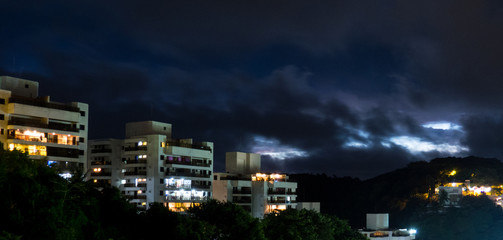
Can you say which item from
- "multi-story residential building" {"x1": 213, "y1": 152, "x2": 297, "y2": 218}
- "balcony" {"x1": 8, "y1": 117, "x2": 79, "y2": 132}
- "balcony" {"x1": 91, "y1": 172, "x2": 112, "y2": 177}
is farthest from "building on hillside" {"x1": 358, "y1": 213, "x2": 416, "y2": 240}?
"balcony" {"x1": 8, "y1": 117, "x2": 79, "y2": 132}

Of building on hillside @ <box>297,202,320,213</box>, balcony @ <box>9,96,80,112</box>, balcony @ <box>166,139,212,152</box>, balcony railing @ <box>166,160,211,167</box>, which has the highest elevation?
balcony @ <box>9,96,80,112</box>

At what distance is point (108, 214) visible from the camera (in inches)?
1800

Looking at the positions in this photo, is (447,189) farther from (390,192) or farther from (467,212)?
(390,192)

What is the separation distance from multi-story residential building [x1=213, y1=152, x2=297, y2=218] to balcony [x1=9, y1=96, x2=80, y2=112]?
32.3m

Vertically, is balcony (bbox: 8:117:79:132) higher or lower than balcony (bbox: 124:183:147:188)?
higher

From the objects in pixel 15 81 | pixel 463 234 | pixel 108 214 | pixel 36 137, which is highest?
pixel 15 81

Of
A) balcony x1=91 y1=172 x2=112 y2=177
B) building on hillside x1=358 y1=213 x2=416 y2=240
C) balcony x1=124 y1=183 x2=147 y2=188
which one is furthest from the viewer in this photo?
building on hillside x1=358 y1=213 x2=416 y2=240

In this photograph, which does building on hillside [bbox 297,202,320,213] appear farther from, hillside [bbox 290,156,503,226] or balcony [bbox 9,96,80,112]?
balcony [bbox 9,96,80,112]

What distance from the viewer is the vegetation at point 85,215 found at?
110ft

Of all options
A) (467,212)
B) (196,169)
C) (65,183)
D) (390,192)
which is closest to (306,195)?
(390,192)

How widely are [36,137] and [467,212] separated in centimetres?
8964

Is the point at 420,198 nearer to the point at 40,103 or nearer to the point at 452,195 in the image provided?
the point at 452,195

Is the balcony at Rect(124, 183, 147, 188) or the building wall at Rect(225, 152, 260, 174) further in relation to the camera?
the building wall at Rect(225, 152, 260, 174)

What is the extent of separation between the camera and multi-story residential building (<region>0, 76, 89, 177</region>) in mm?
56062
